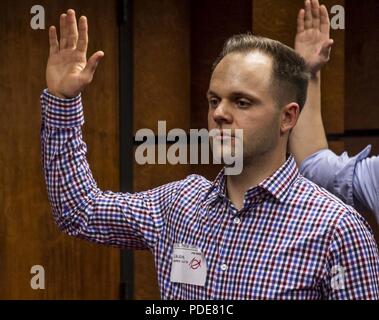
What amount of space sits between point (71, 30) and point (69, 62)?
6 cm

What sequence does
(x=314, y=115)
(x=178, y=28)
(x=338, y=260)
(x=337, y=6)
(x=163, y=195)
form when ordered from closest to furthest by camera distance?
1. (x=338, y=260)
2. (x=163, y=195)
3. (x=314, y=115)
4. (x=337, y=6)
5. (x=178, y=28)

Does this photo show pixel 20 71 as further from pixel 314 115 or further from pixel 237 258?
pixel 237 258

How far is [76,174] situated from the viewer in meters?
1.41

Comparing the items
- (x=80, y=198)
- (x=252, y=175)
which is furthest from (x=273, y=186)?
(x=80, y=198)

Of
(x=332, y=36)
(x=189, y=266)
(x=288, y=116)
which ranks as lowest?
(x=189, y=266)

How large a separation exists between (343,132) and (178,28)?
20.9 inches

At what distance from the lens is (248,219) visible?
1.29 m

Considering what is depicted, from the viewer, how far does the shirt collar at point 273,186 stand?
1287 mm

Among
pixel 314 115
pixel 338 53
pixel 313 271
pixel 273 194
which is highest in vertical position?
pixel 338 53

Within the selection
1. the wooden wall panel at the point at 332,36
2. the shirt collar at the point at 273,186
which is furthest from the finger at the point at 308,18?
the shirt collar at the point at 273,186

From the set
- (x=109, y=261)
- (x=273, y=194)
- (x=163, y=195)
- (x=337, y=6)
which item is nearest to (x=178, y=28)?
(x=337, y=6)

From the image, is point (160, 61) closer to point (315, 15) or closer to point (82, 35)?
point (315, 15)

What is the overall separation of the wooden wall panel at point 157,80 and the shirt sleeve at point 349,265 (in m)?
1.02

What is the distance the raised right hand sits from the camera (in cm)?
137
